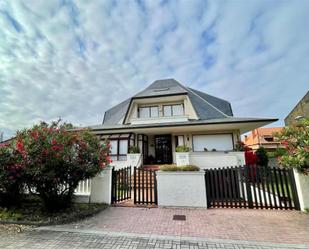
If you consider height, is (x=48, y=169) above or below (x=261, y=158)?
below

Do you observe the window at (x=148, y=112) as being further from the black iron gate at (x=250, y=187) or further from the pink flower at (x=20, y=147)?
the pink flower at (x=20, y=147)

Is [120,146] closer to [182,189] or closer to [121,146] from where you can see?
[121,146]

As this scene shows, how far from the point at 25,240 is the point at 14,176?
86.7 inches

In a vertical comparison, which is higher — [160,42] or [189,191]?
[160,42]

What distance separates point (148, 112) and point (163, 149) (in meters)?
4.09

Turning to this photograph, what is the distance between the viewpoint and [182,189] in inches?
243

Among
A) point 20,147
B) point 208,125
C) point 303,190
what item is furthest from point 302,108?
point 20,147

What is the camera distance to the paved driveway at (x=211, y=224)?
12.7 ft

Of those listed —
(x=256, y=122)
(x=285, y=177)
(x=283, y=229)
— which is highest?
(x=256, y=122)

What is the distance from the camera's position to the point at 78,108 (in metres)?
18.9

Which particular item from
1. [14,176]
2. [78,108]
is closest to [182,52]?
[14,176]

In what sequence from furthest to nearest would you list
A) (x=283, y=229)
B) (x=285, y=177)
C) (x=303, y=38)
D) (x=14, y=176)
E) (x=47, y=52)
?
(x=47, y=52), (x=303, y=38), (x=285, y=177), (x=14, y=176), (x=283, y=229)

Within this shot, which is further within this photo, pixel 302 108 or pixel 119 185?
pixel 302 108

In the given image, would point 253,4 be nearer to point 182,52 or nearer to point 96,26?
point 182,52
